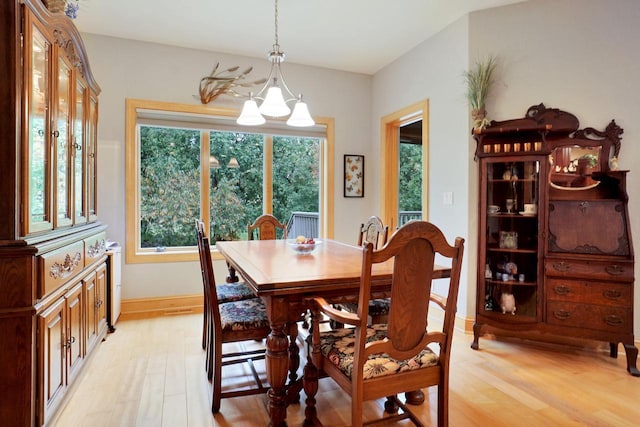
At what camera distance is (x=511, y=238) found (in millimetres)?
2988

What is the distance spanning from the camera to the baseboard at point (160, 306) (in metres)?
3.61

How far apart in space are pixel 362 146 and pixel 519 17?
6.99 ft

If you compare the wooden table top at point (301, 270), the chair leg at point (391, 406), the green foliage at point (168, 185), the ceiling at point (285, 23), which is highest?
the ceiling at point (285, 23)

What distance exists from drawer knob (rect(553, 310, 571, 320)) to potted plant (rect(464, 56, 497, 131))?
156 cm

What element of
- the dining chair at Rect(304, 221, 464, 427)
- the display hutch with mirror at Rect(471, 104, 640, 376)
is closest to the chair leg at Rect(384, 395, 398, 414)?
the dining chair at Rect(304, 221, 464, 427)

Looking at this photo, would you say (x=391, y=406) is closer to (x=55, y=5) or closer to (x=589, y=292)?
(x=589, y=292)

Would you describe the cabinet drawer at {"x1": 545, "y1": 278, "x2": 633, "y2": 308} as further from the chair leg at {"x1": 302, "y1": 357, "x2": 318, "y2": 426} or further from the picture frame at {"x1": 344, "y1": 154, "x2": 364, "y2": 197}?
the picture frame at {"x1": 344, "y1": 154, "x2": 364, "y2": 197}

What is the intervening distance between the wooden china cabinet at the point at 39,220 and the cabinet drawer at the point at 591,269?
3.26 metres

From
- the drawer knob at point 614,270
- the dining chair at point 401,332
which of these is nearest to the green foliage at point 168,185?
the dining chair at point 401,332

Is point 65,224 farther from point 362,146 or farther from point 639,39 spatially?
point 639,39

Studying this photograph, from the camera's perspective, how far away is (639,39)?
8.88 ft

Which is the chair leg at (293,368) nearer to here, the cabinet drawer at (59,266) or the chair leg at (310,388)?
the chair leg at (310,388)

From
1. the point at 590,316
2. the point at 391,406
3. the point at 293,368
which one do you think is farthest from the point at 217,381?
the point at 590,316

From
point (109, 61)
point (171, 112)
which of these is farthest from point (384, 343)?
point (109, 61)
